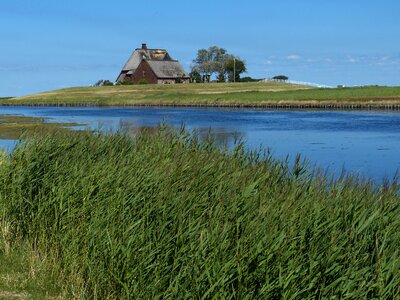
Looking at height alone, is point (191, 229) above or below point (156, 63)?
below

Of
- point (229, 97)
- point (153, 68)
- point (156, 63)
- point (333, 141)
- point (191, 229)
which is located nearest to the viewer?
point (191, 229)

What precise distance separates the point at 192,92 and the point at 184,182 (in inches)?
4078

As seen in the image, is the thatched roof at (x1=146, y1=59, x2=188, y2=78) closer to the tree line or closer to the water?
the tree line

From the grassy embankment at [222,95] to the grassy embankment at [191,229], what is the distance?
7113cm

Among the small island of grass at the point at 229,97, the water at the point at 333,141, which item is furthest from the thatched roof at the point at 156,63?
the water at the point at 333,141

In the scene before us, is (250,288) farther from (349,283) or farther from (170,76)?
(170,76)

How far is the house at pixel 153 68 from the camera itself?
13425 centimetres

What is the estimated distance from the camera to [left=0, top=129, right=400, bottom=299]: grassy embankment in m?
7.87

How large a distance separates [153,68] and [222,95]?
120ft

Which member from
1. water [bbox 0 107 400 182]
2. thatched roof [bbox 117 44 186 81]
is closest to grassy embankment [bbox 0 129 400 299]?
water [bbox 0 107 400 182]

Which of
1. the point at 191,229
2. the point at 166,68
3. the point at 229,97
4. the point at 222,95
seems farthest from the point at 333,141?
the point at 166,68

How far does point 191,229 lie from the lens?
8.98 metres

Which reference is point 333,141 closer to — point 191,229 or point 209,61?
point 191,229

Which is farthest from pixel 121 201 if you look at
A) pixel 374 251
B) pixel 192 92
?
pixel 192 92
